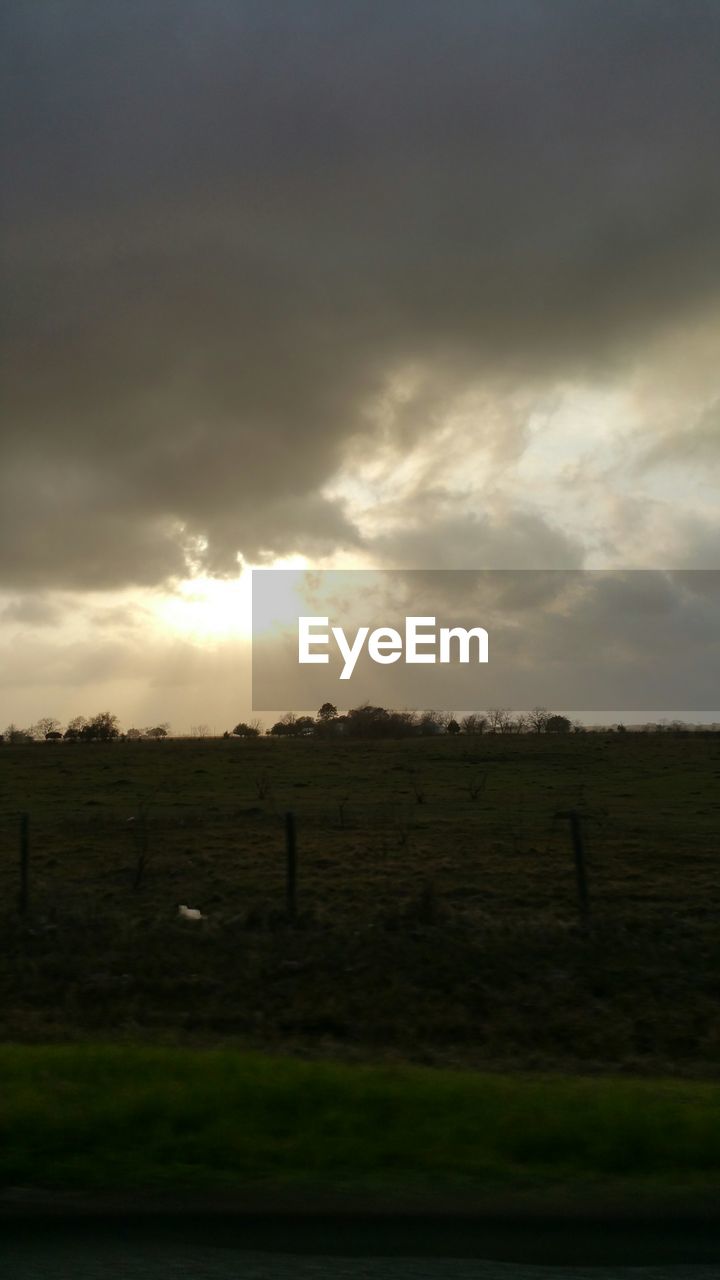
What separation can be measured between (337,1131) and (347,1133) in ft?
0.23

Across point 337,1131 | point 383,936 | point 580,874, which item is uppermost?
point 580,874

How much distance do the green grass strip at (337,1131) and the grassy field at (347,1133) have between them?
0.01m

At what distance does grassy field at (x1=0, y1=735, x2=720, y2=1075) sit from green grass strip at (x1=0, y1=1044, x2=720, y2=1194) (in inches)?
134

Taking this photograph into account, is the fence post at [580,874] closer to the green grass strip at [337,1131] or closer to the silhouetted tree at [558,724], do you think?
the green grass strip at [337,1131]

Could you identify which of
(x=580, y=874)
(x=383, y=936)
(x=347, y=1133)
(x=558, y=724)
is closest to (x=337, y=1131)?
(x=347, y=1133)

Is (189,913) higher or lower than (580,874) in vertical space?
lower

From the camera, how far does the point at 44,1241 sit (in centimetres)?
503

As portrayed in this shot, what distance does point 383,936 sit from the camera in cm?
1534

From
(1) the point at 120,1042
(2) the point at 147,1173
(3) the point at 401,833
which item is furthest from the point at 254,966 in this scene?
(3) the point at 401,833

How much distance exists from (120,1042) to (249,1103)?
4.64 metres

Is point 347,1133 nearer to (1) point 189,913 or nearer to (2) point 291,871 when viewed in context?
(2) point 291,871

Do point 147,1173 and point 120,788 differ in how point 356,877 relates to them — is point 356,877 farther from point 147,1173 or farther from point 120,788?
point 120,788

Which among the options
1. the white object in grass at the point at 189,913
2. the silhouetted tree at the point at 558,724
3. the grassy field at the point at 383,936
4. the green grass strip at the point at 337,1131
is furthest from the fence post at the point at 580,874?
the silhouetted tree at the point at 558,724

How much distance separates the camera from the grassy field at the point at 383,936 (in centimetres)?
1203
